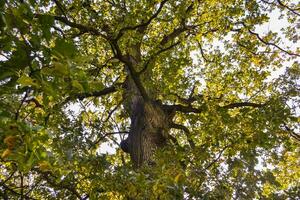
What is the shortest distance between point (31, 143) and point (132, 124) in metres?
6.20

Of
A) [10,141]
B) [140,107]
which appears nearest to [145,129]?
[140,107]

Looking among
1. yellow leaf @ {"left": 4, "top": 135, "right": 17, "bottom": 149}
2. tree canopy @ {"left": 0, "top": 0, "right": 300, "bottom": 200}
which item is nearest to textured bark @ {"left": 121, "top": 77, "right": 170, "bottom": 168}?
tree canopy @ {"left": 0, "top": 0, "right": 300, "bottom": 200}

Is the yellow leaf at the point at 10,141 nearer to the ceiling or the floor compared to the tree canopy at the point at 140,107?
nearer to the floor

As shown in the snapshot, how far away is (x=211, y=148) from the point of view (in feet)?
18.7

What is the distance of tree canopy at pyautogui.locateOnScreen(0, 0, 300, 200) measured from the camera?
1652 millimetres

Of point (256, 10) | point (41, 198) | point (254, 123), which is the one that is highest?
point (256, 10)

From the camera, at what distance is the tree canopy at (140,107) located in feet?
5.42

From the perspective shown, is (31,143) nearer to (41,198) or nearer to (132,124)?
(41,198)

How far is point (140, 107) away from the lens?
7930mm

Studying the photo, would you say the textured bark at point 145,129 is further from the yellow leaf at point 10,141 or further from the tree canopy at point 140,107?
the yellow leaf at point 10,141

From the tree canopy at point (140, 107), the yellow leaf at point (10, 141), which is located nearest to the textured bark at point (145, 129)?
the tree canopy at point (140, 107)

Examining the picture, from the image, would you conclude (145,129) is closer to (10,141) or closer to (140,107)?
(140,107)

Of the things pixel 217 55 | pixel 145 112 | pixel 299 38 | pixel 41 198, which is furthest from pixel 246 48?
pixel 41 198

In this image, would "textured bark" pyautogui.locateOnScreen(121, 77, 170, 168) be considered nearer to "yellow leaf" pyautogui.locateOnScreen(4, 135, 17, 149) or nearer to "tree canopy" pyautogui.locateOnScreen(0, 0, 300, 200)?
"tree canopy" pyautogui.locateOnScreen(0, 0, 300, 200)
